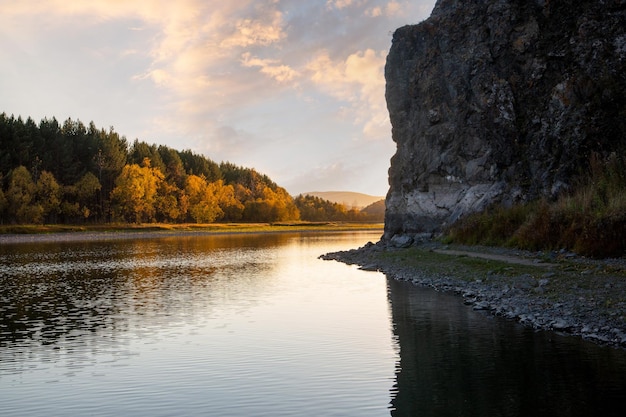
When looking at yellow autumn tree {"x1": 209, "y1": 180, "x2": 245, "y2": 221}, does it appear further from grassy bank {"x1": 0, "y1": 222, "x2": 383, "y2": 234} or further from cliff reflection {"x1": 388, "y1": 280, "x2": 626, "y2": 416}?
cliff reflection {"x1": 388, "y1": 280, "x2": 626, "y2": 416}

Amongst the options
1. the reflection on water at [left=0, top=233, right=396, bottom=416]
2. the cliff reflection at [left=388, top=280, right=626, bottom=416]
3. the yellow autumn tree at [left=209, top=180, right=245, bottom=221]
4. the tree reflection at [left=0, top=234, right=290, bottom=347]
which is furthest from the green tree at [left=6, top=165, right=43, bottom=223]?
the cliff reflection at [left=388, top=280, right=626, bottom=416]

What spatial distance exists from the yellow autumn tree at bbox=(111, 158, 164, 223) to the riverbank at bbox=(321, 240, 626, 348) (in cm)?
9858

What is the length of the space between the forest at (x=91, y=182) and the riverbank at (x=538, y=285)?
91109 millimetres

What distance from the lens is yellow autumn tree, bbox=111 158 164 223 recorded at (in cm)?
12538

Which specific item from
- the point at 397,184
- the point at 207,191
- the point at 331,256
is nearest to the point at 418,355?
the point at 331,256

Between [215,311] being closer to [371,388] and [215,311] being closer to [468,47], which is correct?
[371,388]

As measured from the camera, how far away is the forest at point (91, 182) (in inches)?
4254

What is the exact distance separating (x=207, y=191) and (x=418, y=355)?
143950 millimetres

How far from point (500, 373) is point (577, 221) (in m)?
18.5

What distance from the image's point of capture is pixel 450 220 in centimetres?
5084

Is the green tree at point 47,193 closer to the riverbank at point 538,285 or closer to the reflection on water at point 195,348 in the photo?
the reflection on water at point 195,348

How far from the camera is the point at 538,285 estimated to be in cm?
2262

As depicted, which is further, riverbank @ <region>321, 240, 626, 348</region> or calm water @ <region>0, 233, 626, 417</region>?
riverbank @ <region>321, 240, 626, 348</region>

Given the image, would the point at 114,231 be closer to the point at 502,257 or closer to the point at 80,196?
the point at 80,196
